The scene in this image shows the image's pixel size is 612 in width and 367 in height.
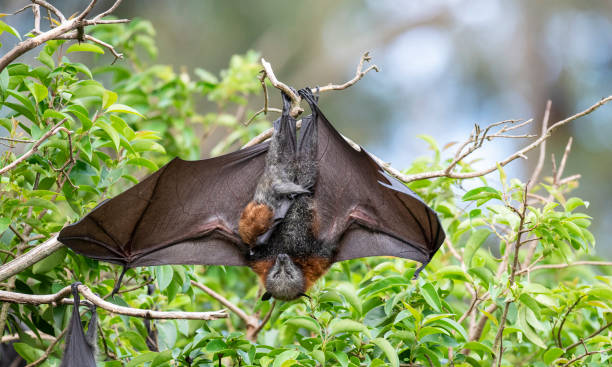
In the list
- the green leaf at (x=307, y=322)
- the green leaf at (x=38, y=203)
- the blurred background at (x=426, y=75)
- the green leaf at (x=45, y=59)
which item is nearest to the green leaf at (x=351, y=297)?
the green leaf at (x=307, y=322)

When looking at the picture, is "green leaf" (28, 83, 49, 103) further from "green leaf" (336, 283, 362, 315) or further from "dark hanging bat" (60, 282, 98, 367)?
"green leaf" (336, 283, 362, 315)

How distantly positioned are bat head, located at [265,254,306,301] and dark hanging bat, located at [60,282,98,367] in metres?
1.41

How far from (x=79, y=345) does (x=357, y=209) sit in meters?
2.59

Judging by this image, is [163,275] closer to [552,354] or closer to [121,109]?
[121,109]

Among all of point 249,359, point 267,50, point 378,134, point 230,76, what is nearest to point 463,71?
point 378,134

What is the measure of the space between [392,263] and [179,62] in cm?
1563

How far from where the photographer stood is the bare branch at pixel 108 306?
3.46 m

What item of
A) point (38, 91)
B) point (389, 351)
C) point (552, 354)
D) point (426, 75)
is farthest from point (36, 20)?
point (426, 75)

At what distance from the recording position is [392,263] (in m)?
5.02

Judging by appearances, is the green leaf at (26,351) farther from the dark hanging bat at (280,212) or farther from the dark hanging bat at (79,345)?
the dark hanging bat at (280,212)

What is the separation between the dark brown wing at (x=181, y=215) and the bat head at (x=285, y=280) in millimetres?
435

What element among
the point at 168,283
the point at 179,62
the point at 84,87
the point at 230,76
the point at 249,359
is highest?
the point at 179,62

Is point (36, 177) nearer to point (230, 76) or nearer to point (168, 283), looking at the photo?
point (168, 283)

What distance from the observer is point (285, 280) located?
16.0ft
